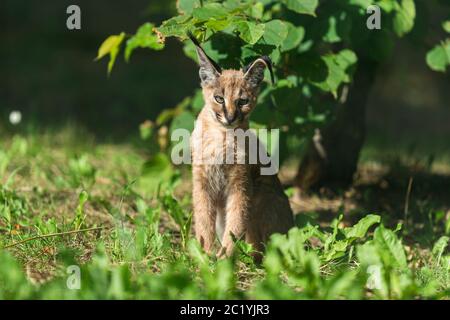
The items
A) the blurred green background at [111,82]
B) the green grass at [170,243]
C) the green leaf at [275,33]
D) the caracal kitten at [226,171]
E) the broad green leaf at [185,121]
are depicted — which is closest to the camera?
the green grass at [170,243]

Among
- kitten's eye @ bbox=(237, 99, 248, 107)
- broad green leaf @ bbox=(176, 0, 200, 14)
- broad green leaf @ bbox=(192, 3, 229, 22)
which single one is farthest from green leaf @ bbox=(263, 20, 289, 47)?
broad green leaf @ bbox=(176, 0, 200, 14)

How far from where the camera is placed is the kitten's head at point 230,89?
4.48 m

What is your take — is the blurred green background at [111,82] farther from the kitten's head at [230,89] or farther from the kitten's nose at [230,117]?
the kitten's nose at [230,117]

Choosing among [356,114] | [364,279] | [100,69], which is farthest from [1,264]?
[100,69]

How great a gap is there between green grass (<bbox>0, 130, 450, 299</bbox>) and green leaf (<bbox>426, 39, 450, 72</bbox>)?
1223 mm

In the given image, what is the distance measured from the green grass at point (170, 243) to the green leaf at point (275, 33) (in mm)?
1218

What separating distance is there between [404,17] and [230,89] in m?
1.57

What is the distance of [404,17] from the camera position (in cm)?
516

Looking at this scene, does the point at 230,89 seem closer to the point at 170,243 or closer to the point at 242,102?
the point at 242,102

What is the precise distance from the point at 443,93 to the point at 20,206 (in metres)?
8.42

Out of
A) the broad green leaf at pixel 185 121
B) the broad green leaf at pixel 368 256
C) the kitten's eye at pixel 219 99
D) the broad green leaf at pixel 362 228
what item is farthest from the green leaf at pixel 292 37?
the broad green leaf at pixel 368 256

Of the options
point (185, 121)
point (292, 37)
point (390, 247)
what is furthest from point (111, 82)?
point (390, 247)

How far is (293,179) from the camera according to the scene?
6.76 meters

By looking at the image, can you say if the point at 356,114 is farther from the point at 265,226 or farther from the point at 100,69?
the point at 100,69
